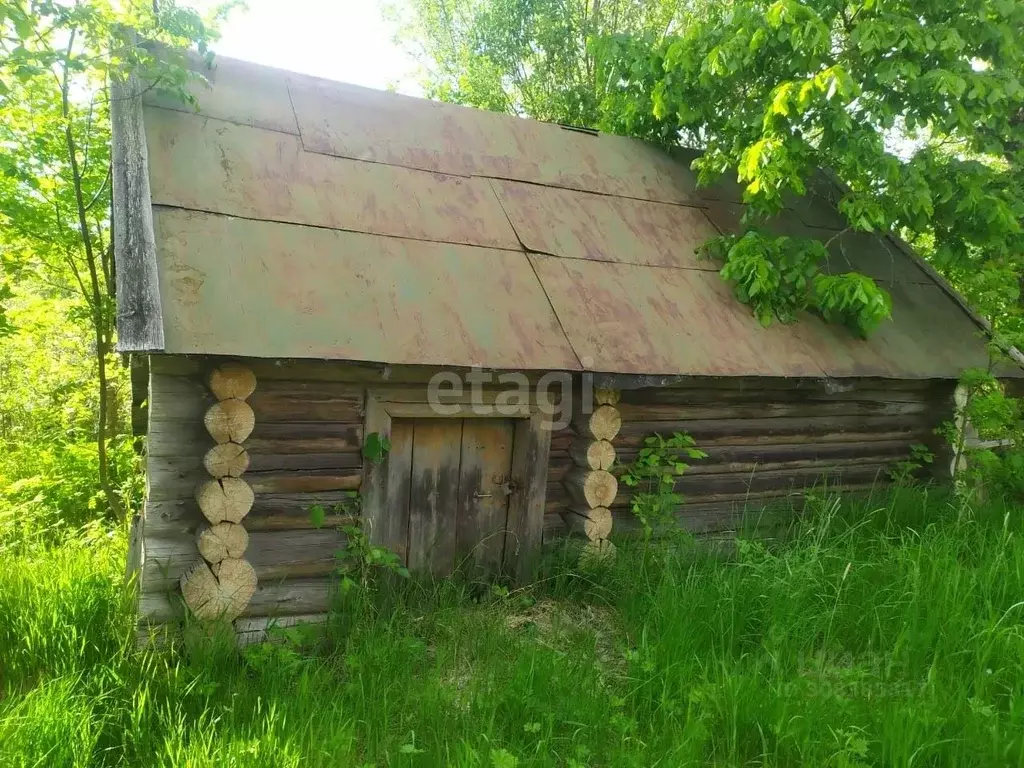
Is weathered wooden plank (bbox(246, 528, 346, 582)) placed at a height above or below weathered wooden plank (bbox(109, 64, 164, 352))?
below

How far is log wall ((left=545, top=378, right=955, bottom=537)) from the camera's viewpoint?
573cm

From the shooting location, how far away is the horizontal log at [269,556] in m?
4.27

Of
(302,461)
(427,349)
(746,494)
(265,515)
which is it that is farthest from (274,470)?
(746,494)

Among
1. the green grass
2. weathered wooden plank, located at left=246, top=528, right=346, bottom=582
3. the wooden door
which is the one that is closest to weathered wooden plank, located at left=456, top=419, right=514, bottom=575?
the wooden door

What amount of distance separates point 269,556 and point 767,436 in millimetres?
4419

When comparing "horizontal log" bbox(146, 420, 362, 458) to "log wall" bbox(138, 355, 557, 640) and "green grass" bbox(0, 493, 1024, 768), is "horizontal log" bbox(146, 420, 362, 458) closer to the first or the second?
"log wall" bbox(138, 355, 557, 640)

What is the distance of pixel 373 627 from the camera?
14.4 ft

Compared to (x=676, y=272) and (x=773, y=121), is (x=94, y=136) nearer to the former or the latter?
(x=676, y=272)

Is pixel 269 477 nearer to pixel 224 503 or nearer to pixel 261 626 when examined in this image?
pixel 224 503

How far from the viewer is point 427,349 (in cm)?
448

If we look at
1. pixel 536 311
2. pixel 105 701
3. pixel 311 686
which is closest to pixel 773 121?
pixel 536 311

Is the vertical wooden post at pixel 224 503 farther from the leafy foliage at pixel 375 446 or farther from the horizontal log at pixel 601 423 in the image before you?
the horizontal log at pixel 601 423

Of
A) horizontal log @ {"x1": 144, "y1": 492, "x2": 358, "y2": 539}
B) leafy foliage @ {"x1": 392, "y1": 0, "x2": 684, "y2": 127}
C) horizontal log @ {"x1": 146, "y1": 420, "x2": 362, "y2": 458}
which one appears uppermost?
leafy foliage @ {"x1": 392, "y1": 0, "x2": 684, "y2": 127}

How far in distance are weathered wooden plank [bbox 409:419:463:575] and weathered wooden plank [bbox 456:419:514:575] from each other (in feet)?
0.21
